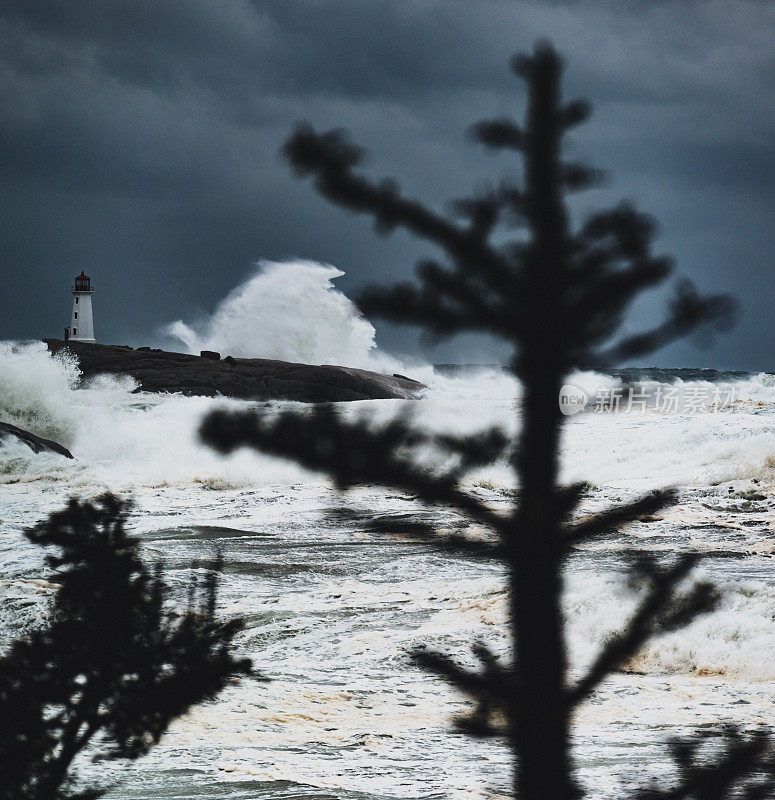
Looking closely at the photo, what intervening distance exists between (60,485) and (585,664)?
13409mm

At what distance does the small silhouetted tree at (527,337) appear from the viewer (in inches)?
59.9

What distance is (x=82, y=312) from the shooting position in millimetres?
49062

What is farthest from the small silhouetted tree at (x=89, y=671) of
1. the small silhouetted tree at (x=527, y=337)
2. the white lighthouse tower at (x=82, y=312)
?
the white lighthouse tower at (x=82, y=312)

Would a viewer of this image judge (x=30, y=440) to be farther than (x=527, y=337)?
Yes

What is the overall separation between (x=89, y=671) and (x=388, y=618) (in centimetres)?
409

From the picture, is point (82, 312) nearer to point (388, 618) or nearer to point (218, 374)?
point (218, 374)

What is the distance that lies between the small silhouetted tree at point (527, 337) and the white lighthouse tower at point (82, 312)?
51.1m

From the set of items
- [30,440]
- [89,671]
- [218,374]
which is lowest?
[89,671]

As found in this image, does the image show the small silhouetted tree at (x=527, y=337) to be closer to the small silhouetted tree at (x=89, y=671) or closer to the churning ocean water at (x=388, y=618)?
the churning ocean water at (x=388, y=618)

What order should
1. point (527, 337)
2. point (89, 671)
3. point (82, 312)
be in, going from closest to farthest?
point (527, 337) → point (89, 671) → point (82, 312)

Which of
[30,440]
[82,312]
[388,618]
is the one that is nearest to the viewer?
[388,618]

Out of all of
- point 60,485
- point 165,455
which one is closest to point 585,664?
point 60,485

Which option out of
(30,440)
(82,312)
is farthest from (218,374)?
(82,312)

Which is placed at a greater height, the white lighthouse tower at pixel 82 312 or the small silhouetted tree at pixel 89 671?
the white lighthouse tower at pixel 82 312
